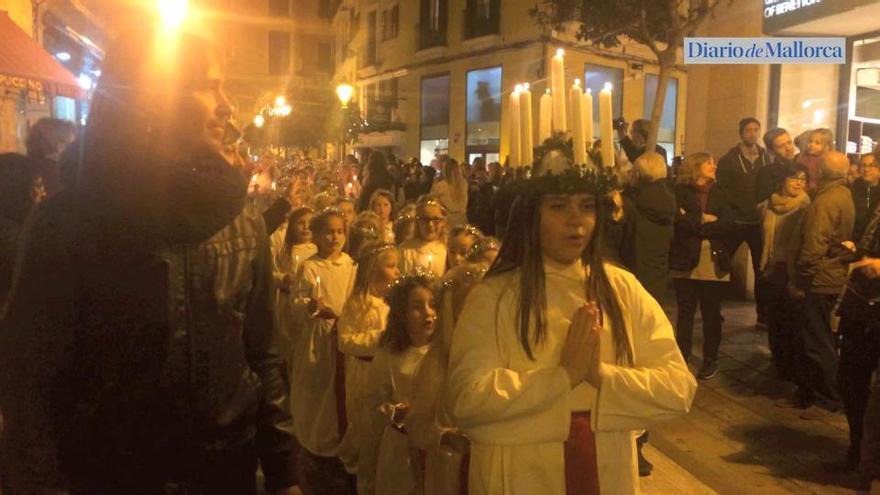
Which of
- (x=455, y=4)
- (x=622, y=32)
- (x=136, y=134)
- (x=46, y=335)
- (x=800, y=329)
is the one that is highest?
(x=455, y=4)

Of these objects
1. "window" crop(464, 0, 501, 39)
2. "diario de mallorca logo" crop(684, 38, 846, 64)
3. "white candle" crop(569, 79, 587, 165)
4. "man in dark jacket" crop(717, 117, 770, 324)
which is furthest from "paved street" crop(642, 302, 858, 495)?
"window" crop(464, 0, 501, 39)

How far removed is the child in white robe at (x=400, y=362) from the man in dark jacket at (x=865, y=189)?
163 inches

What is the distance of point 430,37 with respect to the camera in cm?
3194

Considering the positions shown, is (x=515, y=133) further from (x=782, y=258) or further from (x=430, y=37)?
(x=430, y=37)

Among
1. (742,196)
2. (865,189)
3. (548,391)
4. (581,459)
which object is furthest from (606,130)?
(742,196)

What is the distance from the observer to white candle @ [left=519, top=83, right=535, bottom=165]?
3119 mm

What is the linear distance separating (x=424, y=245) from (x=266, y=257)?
4404mm

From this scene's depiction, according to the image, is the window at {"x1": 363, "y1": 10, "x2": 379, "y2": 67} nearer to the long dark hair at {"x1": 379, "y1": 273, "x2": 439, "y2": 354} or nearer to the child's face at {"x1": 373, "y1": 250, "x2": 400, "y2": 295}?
the child's face at {"x1": 373, "y1": 250, "x2": 400, "y2": 295}

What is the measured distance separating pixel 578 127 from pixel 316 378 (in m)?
3.63

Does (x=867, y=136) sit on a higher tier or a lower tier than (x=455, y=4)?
lower

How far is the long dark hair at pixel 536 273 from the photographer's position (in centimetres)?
264

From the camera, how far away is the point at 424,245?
22.1 ft

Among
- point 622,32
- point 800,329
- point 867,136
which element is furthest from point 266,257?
point 622,32

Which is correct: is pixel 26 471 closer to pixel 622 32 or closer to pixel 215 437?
pixel 215 437
